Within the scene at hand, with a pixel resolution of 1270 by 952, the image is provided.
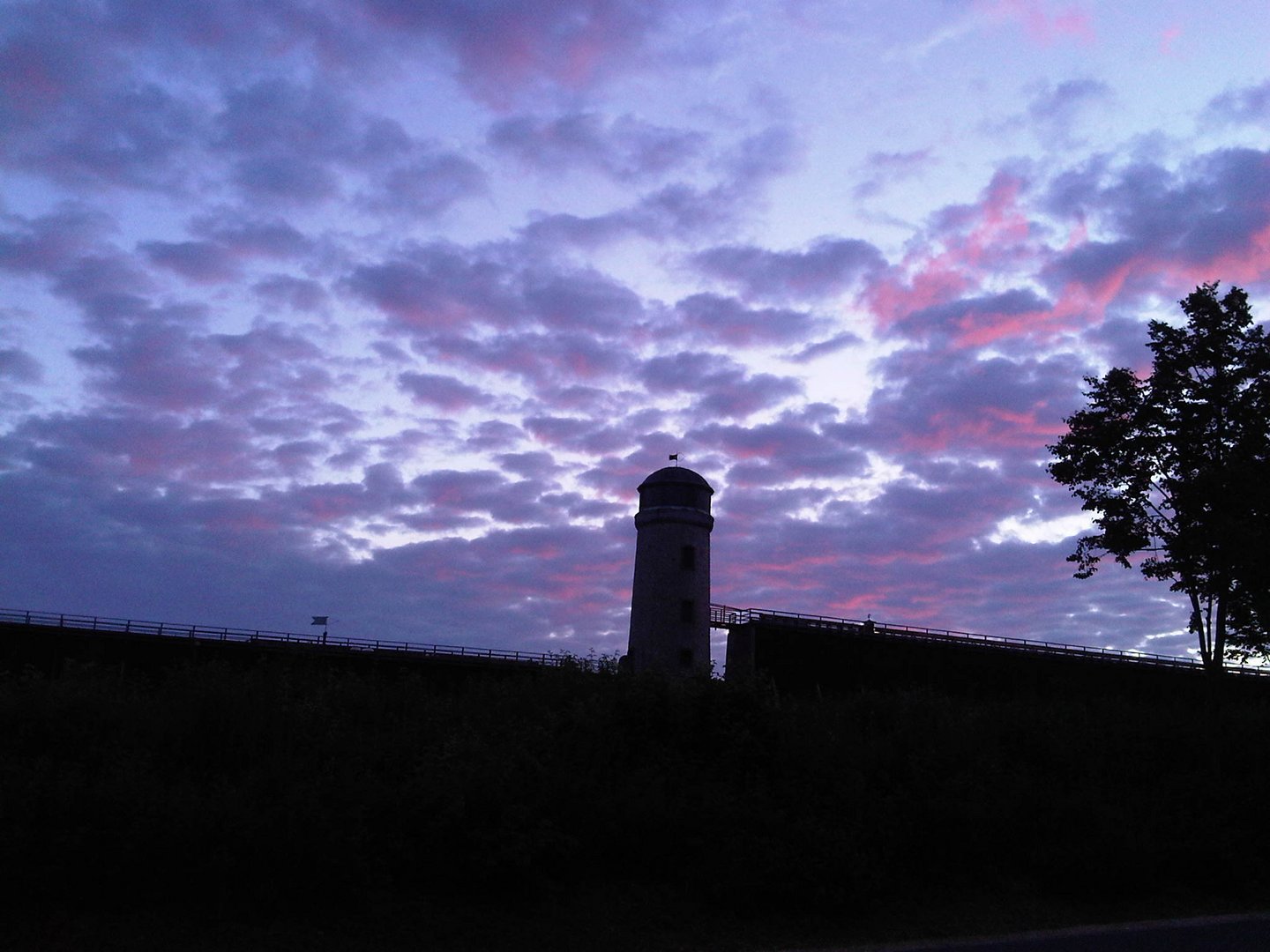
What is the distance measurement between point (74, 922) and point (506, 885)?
19.6 ft

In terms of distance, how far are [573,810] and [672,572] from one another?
3783 centimetres

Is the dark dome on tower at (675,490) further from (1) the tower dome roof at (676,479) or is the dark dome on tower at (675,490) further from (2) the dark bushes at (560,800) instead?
(2) the dark bushes at (560,800)

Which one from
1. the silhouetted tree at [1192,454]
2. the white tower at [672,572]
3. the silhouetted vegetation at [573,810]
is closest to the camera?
the silhouetted vegetation at [573,810]

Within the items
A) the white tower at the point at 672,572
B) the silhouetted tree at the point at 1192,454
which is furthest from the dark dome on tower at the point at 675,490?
the silhouetted tree at the point at 1192,454

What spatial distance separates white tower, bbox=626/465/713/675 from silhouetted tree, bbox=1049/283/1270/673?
89.7 feet

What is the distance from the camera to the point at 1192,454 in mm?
29156

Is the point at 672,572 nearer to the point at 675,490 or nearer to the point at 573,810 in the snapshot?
the point at 675,490

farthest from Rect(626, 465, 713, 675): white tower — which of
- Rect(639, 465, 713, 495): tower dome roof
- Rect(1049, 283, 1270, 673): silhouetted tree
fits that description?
Rect(1049, 283, 1270, 673): silhouetted tree

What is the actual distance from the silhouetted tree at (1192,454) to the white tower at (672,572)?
27.3 meters

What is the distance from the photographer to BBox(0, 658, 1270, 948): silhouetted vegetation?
48.0 ft

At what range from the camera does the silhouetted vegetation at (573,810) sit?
14.6 metres

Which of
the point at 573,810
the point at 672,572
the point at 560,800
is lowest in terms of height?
the point at 573,810

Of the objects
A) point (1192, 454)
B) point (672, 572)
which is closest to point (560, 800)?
point (1192, 454)

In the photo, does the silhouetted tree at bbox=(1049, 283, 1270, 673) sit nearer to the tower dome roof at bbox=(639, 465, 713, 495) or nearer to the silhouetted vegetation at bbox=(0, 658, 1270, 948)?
the silhouetted vegetation at bbox=(0, 658, 1270, 948)
